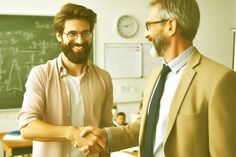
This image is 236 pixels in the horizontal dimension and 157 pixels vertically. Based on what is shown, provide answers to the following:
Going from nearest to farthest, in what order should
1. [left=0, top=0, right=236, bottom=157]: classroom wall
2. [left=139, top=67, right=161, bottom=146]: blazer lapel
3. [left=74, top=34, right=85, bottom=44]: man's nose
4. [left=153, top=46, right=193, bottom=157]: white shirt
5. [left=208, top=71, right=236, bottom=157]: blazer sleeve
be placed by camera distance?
[left=208, top=71, right=236, bottom=157]: blazer sleeve
[left=153, top=46, right=193, bottom=157]: white shirt
[left=139, top=67, right=161, bottom=146]: blazer lapel
[left=74, top=34, right=85, bottom=44]: man's nose
[left=0, top=0, right=236, bottom=157]: classroom wall

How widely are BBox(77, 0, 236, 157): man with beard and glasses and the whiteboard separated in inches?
131

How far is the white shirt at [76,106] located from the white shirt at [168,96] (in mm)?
450

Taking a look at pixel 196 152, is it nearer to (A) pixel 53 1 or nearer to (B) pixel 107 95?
(B) pixel 107 95

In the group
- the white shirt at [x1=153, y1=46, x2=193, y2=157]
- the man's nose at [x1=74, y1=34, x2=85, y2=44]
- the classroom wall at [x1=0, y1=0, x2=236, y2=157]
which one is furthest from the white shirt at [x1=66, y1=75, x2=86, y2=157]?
the classroom wall at [x1=0, y1=0, x2=236, y2=157]

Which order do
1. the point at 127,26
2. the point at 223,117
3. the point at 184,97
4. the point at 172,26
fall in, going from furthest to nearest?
the point at 127,26 < the point at 172,26 < the point at 184,97 < the point at 223,117

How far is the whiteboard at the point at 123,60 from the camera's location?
519 centimetres

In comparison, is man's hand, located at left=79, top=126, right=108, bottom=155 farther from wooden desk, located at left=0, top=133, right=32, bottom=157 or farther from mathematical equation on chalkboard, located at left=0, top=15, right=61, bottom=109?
mathematical equation on chalkboard, located at left=0, top=15, right=61, bottom=109

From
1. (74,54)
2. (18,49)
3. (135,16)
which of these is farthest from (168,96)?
(135,16)

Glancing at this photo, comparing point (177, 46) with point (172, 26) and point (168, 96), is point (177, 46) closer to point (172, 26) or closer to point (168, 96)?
point (172, 26)

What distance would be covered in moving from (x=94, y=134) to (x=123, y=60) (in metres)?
3.47

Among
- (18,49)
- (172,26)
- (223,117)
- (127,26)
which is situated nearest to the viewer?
(223,117)

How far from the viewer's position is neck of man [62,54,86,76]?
1.99 meters

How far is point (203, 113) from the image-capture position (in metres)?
1.50

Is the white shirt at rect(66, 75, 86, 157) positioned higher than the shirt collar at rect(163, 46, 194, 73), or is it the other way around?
the shirt collar at rect(163, 46, 194, 73)
